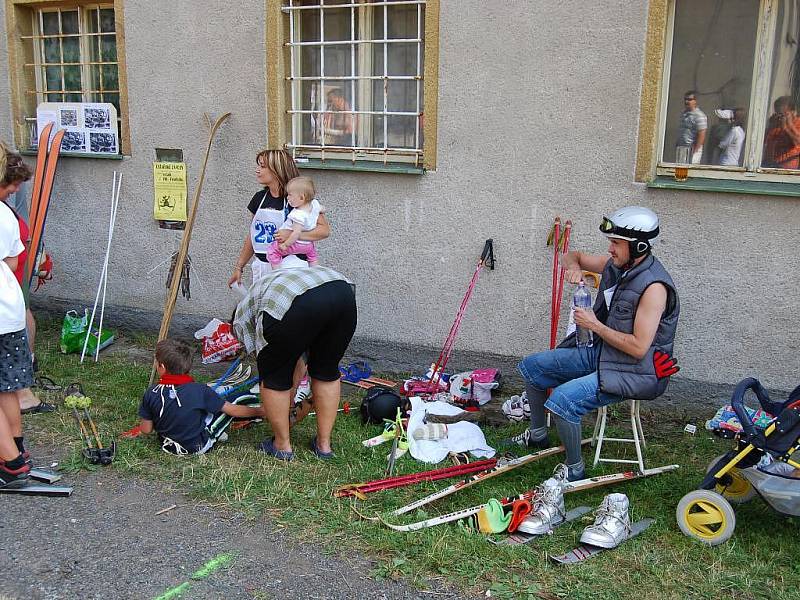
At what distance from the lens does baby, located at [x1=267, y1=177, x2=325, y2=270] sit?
475cm

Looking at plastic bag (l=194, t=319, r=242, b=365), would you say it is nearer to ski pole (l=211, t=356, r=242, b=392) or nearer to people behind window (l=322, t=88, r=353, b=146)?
ski pole (l=211, t=356, r=242, b=392)

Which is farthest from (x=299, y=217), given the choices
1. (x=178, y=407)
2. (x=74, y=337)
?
(x=74, y=337)

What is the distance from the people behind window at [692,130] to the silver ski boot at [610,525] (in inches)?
94.0

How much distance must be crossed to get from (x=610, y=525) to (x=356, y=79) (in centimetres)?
379

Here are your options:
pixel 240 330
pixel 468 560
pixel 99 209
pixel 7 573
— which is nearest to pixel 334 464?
pixel 240 330

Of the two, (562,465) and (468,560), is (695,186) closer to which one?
(562,465)

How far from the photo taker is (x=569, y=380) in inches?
180

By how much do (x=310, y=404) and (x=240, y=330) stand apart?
83 centimetres

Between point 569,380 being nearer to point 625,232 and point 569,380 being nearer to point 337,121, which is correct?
Result: point 625,232

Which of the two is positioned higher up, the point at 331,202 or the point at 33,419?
the point at 331,202

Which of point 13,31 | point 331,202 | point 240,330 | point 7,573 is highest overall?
point 13,31

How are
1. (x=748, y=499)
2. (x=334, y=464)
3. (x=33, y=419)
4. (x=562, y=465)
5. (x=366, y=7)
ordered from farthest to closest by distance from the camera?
(x=366, y=7), (x=33, y=419), (x=334, y=464), (x=562, y=465), (x=748, y=499)

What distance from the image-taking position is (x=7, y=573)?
138 inches

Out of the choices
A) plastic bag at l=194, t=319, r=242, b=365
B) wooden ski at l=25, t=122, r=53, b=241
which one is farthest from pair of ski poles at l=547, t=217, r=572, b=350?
wooden ski at l=25, t=122, r=53, b=241
